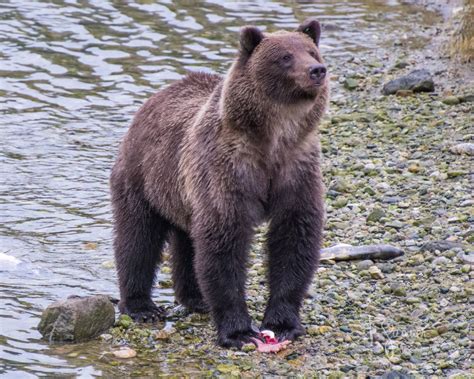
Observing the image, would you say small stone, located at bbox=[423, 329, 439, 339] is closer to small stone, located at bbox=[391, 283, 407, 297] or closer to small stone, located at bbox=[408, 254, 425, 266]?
small stone, located at bbox=[391, 283, 407, 297]

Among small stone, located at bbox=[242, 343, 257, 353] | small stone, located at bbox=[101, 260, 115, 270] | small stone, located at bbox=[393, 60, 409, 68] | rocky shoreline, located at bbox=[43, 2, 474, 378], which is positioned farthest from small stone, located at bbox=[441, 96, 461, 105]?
small stone, located at bbox=[242, 343, 257, 353]

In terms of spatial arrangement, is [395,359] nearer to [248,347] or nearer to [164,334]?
[248,347]

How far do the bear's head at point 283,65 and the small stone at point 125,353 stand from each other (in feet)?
7.42

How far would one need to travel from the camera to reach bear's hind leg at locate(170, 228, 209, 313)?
31.9 feet

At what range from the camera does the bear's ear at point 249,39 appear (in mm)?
8516

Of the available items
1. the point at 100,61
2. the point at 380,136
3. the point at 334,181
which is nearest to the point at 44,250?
the point at 334,181

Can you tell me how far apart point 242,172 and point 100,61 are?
10713 mm

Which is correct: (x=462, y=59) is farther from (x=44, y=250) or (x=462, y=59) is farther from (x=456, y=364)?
(x=456, y=364)

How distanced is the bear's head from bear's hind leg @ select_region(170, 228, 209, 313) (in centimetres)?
191

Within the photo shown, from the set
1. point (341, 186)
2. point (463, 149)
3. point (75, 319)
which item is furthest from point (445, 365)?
point (463, 149)

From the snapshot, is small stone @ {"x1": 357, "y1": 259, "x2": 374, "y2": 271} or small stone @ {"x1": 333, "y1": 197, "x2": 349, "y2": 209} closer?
small stone @ {"x1": 357, "y1": 259, "x2": 374, "y2": 271}

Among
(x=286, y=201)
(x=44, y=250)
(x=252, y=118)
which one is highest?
(x=252, y=118)

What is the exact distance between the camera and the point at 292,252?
8617 mm

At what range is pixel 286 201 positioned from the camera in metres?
8.52
